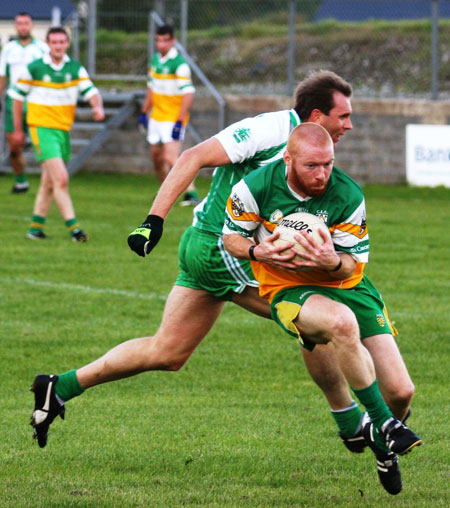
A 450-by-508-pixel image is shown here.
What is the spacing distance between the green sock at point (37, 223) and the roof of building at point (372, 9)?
988 centimetres

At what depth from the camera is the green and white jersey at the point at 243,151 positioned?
5.44 metres

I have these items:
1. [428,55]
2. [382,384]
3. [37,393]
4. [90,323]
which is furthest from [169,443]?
[428,55]

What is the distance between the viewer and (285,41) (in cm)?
2155

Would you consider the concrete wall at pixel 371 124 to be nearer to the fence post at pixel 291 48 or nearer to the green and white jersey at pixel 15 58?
the fence post at pixel 291 48

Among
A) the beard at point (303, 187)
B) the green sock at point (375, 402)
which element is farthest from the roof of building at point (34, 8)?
the green sock at point (375, 402)

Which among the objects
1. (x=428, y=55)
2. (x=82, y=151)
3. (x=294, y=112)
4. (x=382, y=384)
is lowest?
(x=82, y=151)

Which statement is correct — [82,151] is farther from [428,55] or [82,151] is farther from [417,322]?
[417,322]

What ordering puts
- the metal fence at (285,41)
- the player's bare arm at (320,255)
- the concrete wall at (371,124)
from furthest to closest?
the metal fence at (285,41) < the concrete wall at (371,124) < the player's bare arm at (320,255)

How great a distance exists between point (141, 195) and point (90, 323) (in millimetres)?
9801

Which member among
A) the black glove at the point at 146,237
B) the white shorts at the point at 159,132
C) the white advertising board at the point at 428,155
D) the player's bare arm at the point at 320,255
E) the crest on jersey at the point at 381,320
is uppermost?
the player's bare arm at the point at 320,255

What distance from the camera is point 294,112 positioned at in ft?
18.3

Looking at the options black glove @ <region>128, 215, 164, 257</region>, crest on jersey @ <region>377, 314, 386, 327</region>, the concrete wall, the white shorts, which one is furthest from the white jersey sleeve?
the concrete wall

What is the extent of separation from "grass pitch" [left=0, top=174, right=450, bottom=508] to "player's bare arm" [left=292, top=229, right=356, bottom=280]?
3.49 ft

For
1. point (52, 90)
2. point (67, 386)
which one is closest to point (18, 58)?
point (52, 90)
